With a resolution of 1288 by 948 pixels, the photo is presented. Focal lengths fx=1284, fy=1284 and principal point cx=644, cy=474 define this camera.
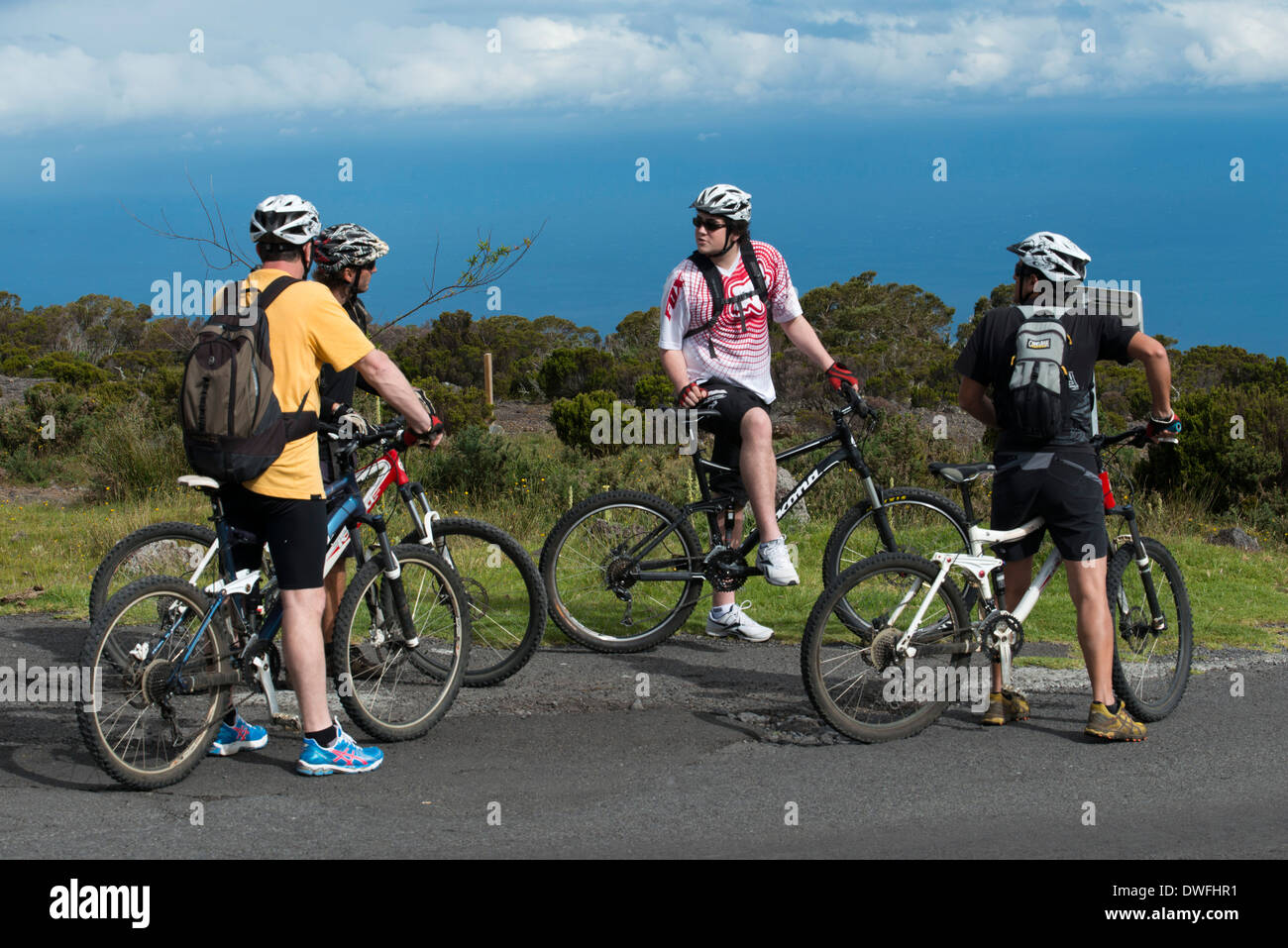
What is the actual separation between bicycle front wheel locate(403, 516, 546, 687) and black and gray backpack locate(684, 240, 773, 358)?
5.16 ft

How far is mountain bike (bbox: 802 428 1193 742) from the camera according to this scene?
546cm

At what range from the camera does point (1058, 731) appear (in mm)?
5715

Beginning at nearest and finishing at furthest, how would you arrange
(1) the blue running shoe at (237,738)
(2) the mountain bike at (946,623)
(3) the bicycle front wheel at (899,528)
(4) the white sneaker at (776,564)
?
1. (1) the blue running shoe at (237,738)
2. (2) the mountain bike at (946,623)
3. (4) the white sneaker at (776,564)
4. (3) the bicycle front wheel at (899,528)

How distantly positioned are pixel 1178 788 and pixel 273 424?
375 centimetres

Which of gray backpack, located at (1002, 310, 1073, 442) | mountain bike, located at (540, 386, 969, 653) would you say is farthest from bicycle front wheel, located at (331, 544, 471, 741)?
gray backpack, located at (1002, 310, 1073, 442)

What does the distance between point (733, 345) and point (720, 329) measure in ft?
0.37

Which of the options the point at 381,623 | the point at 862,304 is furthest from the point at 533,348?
the point at 381,623

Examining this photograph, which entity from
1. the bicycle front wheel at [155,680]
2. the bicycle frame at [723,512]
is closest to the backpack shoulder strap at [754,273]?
the bicycle frame at [723,512]

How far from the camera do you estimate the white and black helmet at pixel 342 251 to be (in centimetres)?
615

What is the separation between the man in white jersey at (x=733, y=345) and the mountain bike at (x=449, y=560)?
1.28m

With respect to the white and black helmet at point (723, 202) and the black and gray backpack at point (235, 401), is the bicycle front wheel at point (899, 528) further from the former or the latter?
the black and gray backpack at point (235, 401)

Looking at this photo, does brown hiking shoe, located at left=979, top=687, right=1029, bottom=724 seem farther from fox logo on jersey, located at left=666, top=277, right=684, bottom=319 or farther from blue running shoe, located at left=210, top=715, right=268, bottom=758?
blue running shoe, located at left=210, top=715, right=268, bottom=758

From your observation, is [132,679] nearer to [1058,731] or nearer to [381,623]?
[381,623]

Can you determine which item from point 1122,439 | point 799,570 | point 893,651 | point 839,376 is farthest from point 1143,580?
point 799,570
